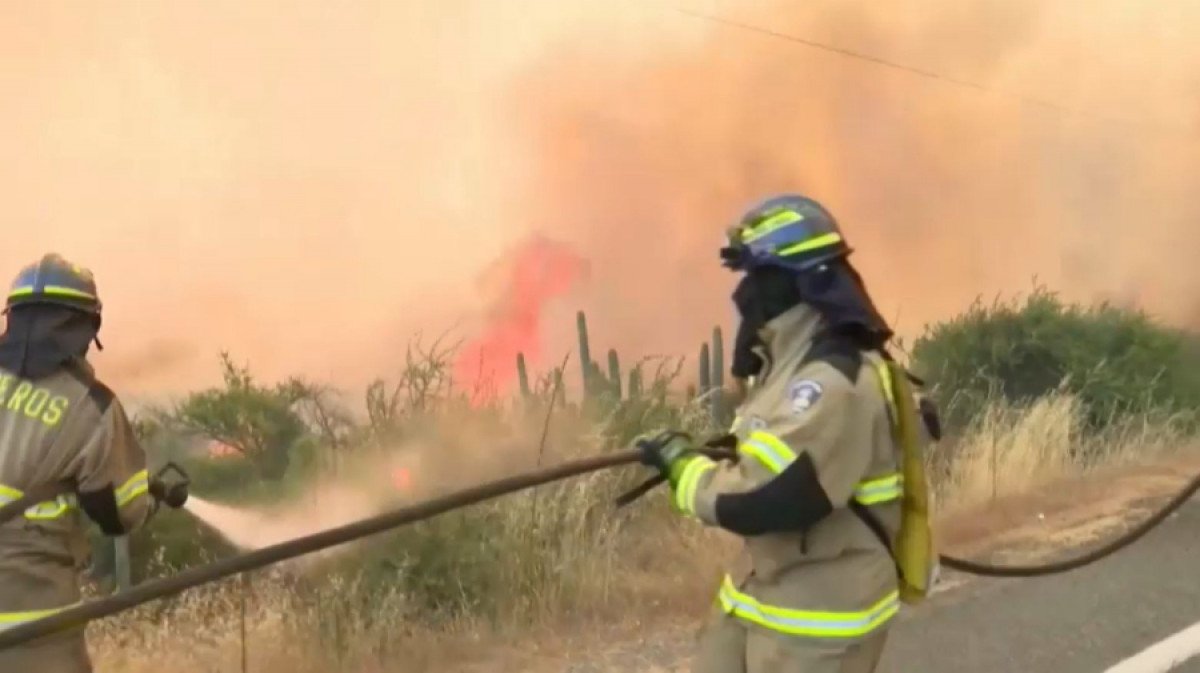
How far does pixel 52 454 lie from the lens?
3035 millimetres

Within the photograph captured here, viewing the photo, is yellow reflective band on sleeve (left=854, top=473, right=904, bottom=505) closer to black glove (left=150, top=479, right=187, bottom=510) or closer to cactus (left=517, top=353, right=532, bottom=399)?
black glove (left=150, top=479, right=187, bottom=510)

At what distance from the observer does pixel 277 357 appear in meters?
9.49

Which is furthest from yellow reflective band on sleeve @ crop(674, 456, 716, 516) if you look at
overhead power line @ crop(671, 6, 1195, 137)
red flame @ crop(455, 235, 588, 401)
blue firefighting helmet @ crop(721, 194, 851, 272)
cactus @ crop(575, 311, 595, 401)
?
overhead power line @ crop(671, 6, 1195, 137)

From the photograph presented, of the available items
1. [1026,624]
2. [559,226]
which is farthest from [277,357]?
[1026,624]

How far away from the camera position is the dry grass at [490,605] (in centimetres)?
487

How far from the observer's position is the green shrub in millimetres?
9859

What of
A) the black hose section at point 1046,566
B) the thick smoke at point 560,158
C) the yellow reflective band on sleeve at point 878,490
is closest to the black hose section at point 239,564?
the yellow reflective band on sleeve at point 878,490

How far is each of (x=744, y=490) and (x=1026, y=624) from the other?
106 inches

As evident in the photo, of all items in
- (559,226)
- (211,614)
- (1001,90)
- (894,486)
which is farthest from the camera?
(1001,90)

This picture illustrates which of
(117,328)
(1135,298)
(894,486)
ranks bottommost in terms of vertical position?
(1135,298)

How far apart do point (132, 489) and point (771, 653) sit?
5.01ft

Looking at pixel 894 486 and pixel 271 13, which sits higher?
pixel 271 13

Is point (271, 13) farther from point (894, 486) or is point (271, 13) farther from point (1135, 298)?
point (1135, 298)

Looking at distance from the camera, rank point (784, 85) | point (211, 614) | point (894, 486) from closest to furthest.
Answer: point (894, 486)
point (211, 614)
point (784, 85)
